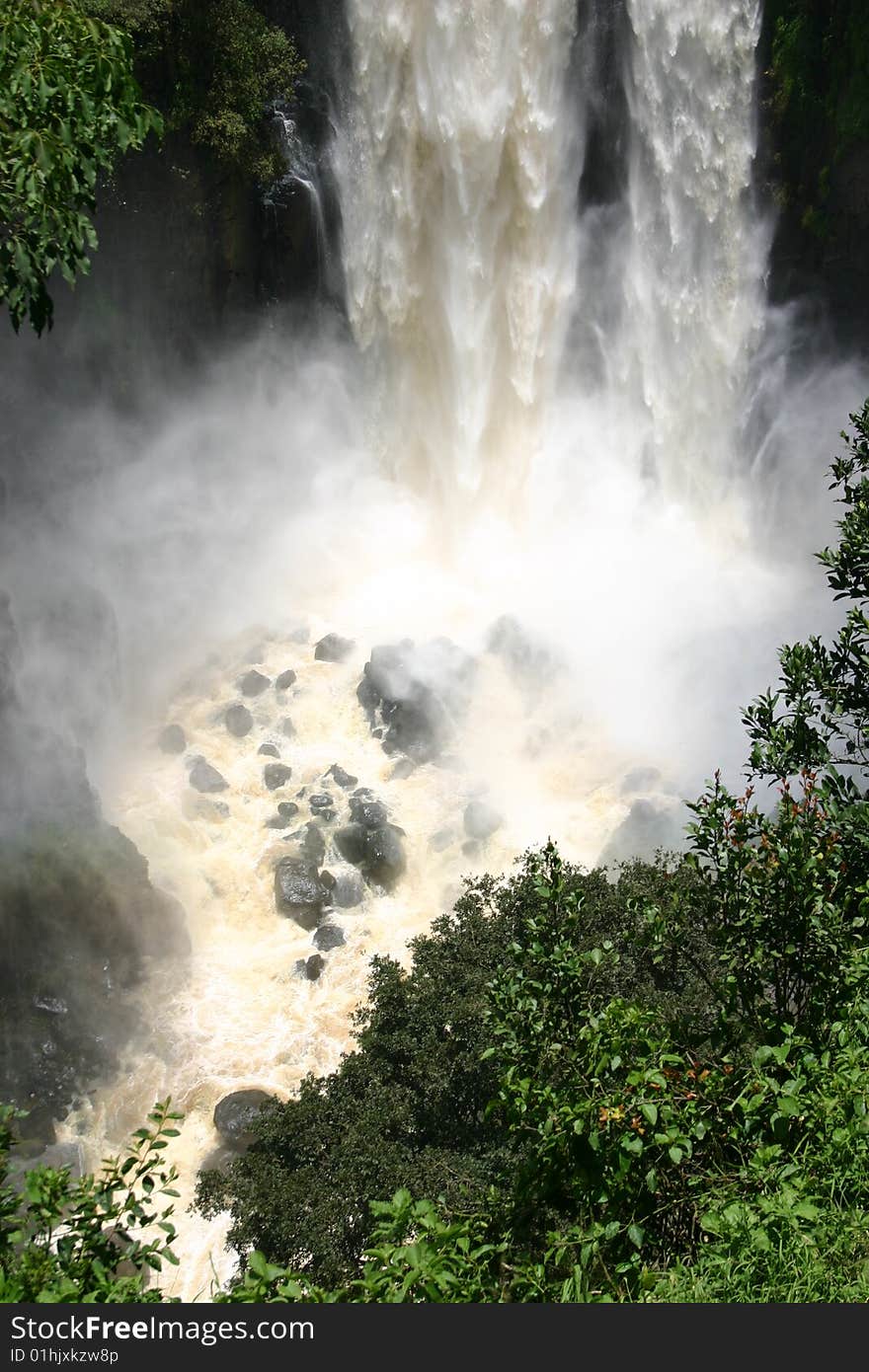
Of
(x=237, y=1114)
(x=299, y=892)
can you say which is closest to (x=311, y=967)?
(x=299, y=892)

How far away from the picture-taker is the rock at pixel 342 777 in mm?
19359

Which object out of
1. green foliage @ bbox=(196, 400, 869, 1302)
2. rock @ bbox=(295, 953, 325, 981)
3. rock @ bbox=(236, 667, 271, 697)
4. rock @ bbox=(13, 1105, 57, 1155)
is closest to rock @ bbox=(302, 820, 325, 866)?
rock @ bbox=(295, 953, 325, 981)

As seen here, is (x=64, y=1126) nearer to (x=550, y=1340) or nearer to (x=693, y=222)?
(x=550, y=1340)

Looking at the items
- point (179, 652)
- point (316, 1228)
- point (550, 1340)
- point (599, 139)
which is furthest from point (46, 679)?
point (550, 1340)

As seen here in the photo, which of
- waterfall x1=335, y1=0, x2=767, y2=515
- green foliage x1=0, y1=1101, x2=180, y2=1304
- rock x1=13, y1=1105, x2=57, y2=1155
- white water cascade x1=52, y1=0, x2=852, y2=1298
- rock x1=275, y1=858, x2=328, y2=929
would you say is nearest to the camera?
green foliage x1=0, y1=1101, x2=180, y2=1304

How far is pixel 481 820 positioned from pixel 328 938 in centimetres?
340

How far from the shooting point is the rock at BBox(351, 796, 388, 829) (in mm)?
18203

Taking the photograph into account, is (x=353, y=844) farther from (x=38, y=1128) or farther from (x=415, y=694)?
(x=38, y=1128)

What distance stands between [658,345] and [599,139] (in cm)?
443

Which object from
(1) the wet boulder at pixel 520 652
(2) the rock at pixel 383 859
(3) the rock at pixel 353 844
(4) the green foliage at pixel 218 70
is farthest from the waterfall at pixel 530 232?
(2) the rock at pixel 383 859

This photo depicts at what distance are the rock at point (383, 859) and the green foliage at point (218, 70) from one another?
46.5 feet

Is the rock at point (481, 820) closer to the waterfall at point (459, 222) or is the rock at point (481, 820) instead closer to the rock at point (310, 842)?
the rock at point (310, 842)

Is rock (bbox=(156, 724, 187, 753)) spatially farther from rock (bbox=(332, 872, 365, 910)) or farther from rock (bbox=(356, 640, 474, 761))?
rock (bbox=(332, 872, 365, 910))

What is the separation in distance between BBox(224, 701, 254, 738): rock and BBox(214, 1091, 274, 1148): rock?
7.98 metres
